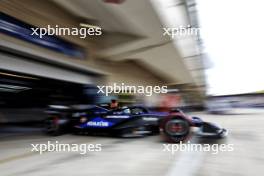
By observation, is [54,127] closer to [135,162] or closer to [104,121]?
[104,121]

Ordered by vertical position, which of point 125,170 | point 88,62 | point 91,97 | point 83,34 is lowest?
point 125,170

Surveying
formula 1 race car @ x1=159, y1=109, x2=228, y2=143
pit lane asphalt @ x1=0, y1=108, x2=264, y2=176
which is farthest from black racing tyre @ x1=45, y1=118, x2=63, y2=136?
formula 1 race car @ x1=159, y1=109, x2=228, y2=143

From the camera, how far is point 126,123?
8070mm

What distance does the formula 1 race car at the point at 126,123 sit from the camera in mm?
7148

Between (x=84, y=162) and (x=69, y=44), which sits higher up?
(x=69, y=44)

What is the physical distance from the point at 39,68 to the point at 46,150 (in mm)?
5590

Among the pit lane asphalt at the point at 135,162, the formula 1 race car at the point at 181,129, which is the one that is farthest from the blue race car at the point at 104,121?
the pit lane asphalt at the point at 135,162

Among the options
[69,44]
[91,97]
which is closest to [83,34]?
[69,44]

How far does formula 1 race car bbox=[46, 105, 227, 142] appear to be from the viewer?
7.15m

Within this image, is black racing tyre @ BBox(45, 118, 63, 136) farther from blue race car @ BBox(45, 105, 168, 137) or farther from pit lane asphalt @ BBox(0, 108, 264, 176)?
pit lane asphalt @ BBox(0, 108, 264, 176)

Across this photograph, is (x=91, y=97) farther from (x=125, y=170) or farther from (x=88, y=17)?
(x=125, y=170)

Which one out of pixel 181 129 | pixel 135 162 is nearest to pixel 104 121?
pixel 181 129

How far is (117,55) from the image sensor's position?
16.6 metres

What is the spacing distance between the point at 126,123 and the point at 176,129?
4.83ft
